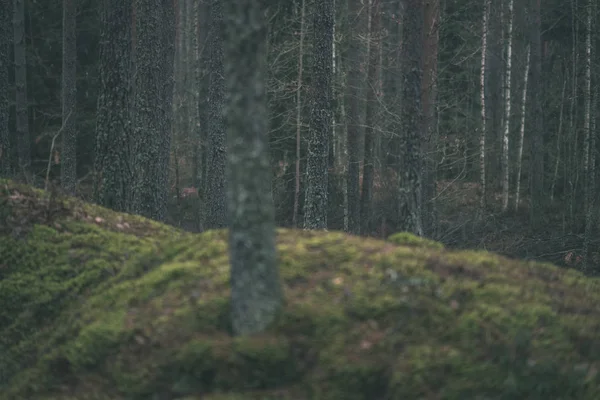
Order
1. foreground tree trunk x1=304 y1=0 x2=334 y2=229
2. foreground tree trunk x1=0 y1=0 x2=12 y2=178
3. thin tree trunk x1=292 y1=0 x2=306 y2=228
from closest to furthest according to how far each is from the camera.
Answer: foreground tree trunk x1=304 y1=0 x2=334 y2=229 < foreground tree trunk x1=0 y1=0 x2=12 y2=178 < thin tree trunk x1=292 y1=0 x2=306 y2=228

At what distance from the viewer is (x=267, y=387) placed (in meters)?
5.54

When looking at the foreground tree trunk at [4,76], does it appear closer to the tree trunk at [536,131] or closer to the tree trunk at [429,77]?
the tree trunk at [429,77]

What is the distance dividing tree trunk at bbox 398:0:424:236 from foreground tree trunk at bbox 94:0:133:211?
4822mm

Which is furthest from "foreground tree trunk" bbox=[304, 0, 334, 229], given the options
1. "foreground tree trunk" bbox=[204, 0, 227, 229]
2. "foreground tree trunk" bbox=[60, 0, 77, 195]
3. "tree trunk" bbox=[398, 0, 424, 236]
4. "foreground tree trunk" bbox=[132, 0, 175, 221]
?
"foreground tree trunk" bbox=[60, 0, 77, 195]

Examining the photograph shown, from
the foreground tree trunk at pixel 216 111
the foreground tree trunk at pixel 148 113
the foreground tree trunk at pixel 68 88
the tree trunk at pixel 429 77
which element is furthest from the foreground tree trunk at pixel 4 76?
the tree trunk at pixel 429 77

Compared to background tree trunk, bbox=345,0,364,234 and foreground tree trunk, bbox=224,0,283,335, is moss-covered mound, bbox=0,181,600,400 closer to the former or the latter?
foreground tree trunk, bbox=224,0,283,335

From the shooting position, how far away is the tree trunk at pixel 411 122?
10391mm

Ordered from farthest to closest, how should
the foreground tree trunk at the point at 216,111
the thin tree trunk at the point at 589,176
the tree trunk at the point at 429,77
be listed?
the foreground tree trunk at the point at 216,111, the thin tree trunk at the point at 589,176, the tree trunk at the point at 429,77

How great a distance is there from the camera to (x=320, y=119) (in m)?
15.5

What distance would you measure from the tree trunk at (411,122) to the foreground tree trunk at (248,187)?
4.93 meters

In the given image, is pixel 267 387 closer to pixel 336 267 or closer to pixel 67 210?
pixel 336 267

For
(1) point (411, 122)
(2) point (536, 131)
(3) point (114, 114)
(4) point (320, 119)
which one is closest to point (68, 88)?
(4) point (320, 119)

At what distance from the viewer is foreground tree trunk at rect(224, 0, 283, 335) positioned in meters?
5.76

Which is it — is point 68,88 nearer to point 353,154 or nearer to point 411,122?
point 353,154
